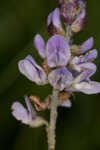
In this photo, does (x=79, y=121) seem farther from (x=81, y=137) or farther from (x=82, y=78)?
(x=82, y=78)

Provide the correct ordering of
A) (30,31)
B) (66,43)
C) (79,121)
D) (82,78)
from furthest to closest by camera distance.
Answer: (30,31) → (79,121) → (82,78) → (66,43)

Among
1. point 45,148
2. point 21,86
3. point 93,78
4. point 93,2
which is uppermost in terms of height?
point 93,2

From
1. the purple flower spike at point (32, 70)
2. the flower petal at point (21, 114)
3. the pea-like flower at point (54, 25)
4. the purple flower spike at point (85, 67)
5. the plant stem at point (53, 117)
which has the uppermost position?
the pea-like flower at point (54, 25)

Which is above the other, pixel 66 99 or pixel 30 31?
pixel 30 31

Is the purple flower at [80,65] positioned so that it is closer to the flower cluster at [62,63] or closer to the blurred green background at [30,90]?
the flower cluster at [62,63]

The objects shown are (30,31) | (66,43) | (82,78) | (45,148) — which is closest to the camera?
(66,43)

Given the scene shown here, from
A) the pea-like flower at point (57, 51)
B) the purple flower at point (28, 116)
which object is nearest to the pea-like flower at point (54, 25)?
the pea-like flower at point (57, 51)

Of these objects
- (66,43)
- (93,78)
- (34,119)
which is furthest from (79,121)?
(66,43)

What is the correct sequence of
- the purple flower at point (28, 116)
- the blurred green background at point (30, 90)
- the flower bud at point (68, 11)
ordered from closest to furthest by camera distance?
the flower bud at point (68, 11), the purple flower at point (28, 116), the blurred green background at point (30, 90)

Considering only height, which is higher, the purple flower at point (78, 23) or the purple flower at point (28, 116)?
the purple flower at point (78, 23)
